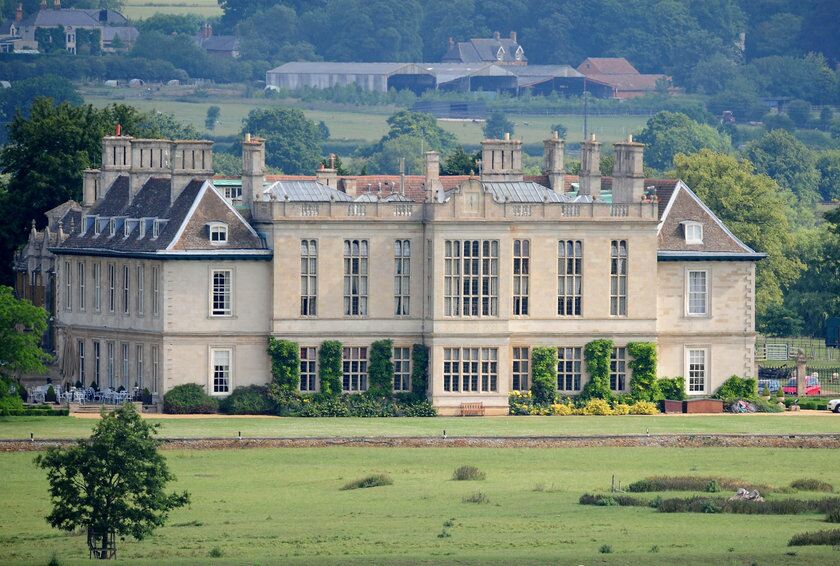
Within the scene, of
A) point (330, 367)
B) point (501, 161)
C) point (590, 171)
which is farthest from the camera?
point (501, 161)

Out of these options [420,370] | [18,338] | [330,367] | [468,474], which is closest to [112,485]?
[468,474]

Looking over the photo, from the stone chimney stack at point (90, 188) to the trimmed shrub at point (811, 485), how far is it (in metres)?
35.5

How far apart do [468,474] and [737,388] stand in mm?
22032

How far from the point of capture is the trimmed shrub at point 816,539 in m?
75.7

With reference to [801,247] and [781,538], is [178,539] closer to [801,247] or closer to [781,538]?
[781,538]

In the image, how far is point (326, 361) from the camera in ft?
343

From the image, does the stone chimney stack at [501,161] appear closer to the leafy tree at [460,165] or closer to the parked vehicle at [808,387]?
the parked vehicle at [808,387]

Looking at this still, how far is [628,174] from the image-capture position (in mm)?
108188

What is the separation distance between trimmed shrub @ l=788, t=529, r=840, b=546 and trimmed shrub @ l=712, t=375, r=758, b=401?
31.4 m

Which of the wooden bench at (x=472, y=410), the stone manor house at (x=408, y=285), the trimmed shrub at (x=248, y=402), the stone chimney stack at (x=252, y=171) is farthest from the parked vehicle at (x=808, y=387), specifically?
the stone chimney stack at (x=252, y=171)

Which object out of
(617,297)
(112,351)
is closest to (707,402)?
(617,297)

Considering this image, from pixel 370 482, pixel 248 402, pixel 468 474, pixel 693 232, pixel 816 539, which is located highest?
pixel 693 232

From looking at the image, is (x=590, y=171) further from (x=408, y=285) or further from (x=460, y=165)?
(x=460, y=165)

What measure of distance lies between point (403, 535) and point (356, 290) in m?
28.4
